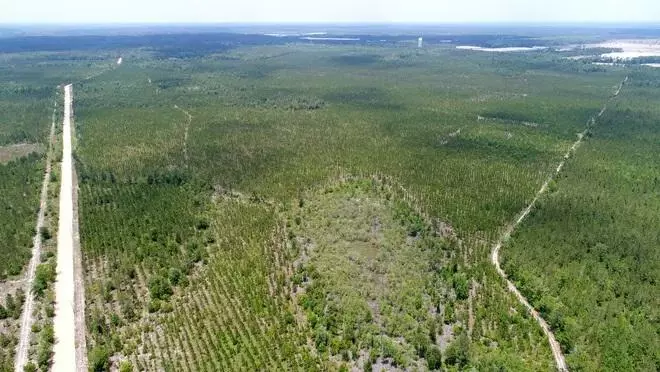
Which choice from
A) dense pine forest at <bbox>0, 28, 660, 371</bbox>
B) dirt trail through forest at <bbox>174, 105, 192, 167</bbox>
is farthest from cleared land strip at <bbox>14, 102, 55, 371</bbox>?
dirt trail through forest at <bbox>174, 105, 192, 167</bbox>

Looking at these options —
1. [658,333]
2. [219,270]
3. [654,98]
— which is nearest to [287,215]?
[219,270]

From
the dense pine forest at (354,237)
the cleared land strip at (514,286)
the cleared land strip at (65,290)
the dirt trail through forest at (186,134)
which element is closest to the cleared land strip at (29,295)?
the dense pine forest at (354,237)

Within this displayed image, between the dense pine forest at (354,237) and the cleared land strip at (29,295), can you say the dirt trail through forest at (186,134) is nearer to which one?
the dense pine forest at (354,237)

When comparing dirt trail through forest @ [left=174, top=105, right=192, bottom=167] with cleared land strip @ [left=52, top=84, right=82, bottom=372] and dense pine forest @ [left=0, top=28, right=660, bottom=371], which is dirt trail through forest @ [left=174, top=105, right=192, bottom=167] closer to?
dense pine forest @ [left=0, top=28, right=660, bottom=371]

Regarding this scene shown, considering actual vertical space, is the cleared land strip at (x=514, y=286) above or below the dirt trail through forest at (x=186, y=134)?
below

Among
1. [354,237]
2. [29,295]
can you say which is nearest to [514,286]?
[354,237]
